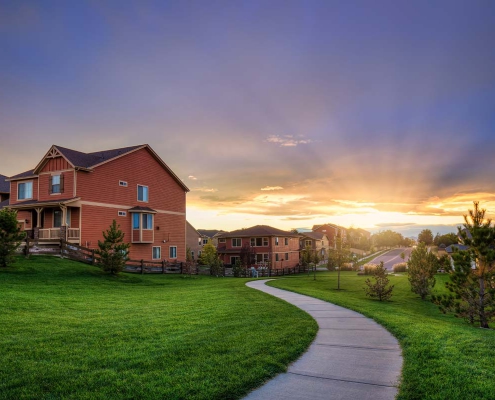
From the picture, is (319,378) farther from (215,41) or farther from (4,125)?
(4,125)

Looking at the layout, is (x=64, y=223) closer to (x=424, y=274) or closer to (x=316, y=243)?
(x=424, y=274)

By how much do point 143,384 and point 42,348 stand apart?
2.97m

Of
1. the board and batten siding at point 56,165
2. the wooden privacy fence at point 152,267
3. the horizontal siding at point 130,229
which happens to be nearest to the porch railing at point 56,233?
the horizontal siding at point 130,229

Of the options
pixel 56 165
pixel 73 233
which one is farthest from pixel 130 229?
pixel 56 165

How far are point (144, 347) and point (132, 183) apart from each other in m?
29.3

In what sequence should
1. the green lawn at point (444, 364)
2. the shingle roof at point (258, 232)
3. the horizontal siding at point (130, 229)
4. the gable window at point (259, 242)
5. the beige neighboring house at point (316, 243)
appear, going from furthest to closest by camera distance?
the beige neighboring house at point (316, 243) → the gable window at point (259, 242) → the shingle roof at point (258, 232) → the horizontal siding at point (130, 229) → the green lawn at point (444, 364)

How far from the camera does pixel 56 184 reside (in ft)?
101

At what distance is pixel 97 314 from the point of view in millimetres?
10773

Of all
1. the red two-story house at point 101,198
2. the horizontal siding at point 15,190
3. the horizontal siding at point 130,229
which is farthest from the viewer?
the horizontal siding at point 15,190

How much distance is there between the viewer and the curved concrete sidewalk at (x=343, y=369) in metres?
4.87

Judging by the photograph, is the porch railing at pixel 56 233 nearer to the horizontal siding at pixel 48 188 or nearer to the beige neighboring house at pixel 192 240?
the horizontal siding at pixel 48 188

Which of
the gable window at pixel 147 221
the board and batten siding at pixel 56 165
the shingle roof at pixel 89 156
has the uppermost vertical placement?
the shingle roof at pixel 89 156

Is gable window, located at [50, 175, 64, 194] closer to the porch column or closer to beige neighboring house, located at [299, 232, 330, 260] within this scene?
the porch column

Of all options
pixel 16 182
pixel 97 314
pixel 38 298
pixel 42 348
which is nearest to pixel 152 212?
pixel 16 182
